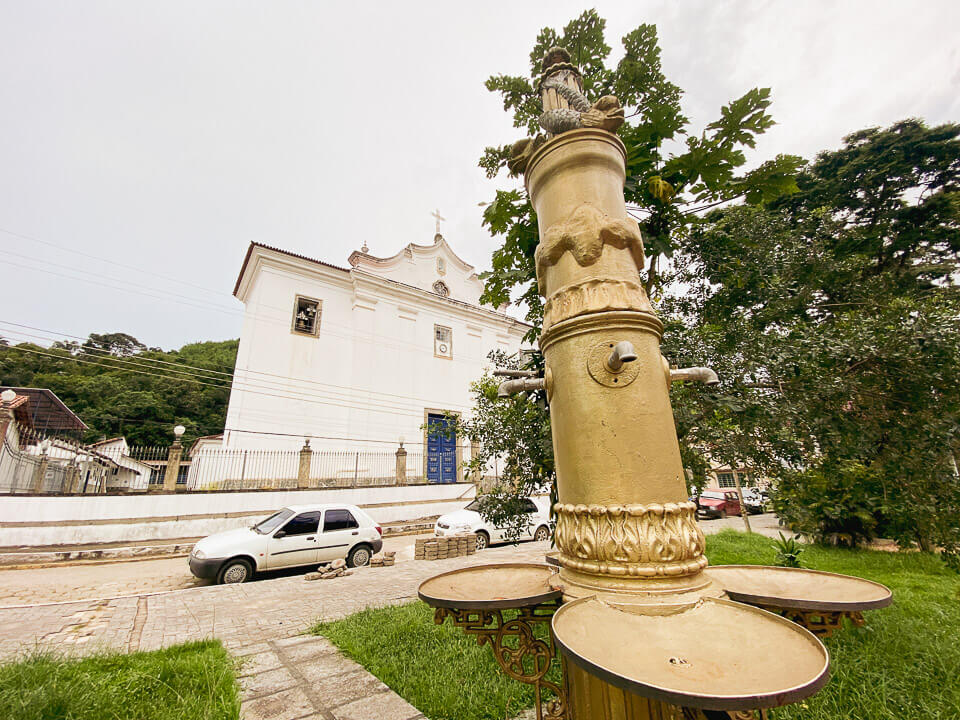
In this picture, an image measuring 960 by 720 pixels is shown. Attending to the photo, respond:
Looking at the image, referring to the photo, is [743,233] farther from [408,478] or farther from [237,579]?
[408,478]

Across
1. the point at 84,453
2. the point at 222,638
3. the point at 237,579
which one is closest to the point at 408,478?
the point at 237,579

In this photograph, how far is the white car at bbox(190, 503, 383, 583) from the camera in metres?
7.60

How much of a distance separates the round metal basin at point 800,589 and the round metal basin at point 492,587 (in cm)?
72

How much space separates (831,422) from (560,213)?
3636 millimetres

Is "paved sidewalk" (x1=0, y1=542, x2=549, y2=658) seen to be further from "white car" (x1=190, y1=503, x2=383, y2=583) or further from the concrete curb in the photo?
the concrete curb

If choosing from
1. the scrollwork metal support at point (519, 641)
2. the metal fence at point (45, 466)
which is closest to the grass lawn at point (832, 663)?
the scrollwork metal support at point (519, 641)

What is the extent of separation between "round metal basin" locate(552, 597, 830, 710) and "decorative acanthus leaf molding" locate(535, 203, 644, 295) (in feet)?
4.47

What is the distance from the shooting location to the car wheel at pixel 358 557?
29.8 feet

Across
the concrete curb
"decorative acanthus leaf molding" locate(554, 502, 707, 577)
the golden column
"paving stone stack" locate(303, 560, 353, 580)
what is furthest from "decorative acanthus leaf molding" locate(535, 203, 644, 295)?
the concrete curb

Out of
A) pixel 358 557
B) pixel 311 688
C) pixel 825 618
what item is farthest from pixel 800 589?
pixel 358 557

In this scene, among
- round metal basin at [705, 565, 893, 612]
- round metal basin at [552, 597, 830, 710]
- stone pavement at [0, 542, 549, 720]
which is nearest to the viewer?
round metal basin at [552, 597, 830, 710]

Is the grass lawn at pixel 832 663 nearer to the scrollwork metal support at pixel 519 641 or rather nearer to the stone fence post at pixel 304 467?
the scrollwork metal support at pixel 519 641

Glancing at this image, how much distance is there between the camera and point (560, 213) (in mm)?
2002

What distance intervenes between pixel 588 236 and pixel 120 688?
4101 mm
